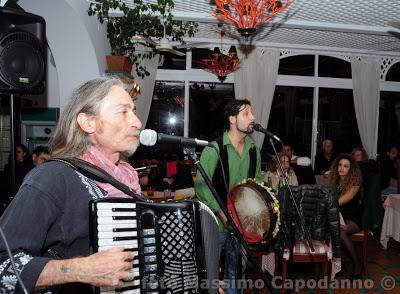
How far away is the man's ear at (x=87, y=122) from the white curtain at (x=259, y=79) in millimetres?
6753

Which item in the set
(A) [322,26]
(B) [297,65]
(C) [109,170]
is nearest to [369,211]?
(A) [322,26]

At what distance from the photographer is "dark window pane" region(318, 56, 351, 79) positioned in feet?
28.1

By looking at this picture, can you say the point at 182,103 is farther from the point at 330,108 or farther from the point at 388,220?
the point at 388,220

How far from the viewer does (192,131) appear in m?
8.31

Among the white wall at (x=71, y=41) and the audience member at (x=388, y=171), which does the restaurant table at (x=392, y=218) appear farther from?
the white wall at (x=71, y=41)

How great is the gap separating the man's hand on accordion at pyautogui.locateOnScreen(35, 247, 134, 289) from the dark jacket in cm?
268

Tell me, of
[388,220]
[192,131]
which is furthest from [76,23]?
[388,220]

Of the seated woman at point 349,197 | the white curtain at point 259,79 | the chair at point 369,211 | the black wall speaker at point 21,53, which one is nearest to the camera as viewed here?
the black wall speaker at point 21,53

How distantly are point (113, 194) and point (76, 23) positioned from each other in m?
3.64

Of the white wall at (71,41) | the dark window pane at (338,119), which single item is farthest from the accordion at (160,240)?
the dark window pane at (338,119)

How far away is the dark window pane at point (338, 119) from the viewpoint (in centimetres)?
866

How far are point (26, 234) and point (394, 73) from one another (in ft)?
31.2

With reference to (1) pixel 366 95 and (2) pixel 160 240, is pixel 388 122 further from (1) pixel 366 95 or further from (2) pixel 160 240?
(2) pixel 160 240

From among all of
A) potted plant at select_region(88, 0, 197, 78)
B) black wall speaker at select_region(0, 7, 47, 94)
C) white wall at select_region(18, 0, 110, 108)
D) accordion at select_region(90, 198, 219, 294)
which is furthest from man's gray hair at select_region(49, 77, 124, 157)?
potted plant at select_region(88, 0, 197, 78)
